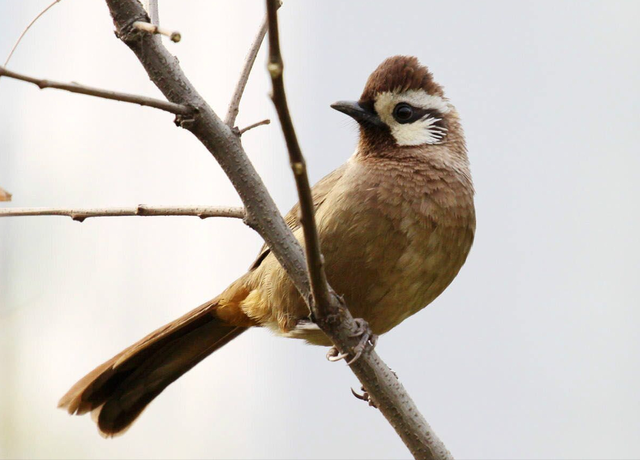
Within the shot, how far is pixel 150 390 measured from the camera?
120 inches

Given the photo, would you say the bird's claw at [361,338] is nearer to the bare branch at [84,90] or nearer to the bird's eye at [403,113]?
the bare branch at [84,90]

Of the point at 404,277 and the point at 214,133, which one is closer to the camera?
the point at 214,133

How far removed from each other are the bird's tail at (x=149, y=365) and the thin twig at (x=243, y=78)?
1.21 m

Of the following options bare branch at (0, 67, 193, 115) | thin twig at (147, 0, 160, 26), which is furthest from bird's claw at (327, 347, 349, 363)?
thin twig at (147, 0, 160, 26)

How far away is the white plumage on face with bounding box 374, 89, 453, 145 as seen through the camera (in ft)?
9.38

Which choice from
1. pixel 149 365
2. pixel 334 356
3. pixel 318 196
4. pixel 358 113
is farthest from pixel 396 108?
pixel 149 365

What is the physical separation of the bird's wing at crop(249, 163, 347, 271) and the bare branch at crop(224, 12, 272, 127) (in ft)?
2.96

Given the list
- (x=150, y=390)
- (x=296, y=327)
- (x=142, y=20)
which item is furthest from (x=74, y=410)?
(x=142, y=20)

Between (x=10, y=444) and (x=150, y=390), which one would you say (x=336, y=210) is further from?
(x=10, y=444)

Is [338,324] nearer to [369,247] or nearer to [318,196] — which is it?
[369,247]

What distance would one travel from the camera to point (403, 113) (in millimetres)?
2896

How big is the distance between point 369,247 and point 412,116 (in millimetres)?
702

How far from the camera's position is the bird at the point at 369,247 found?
2.48 meters

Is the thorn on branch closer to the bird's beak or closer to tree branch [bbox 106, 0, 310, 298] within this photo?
tree branch [bbox 106, 0, 310, 298]
